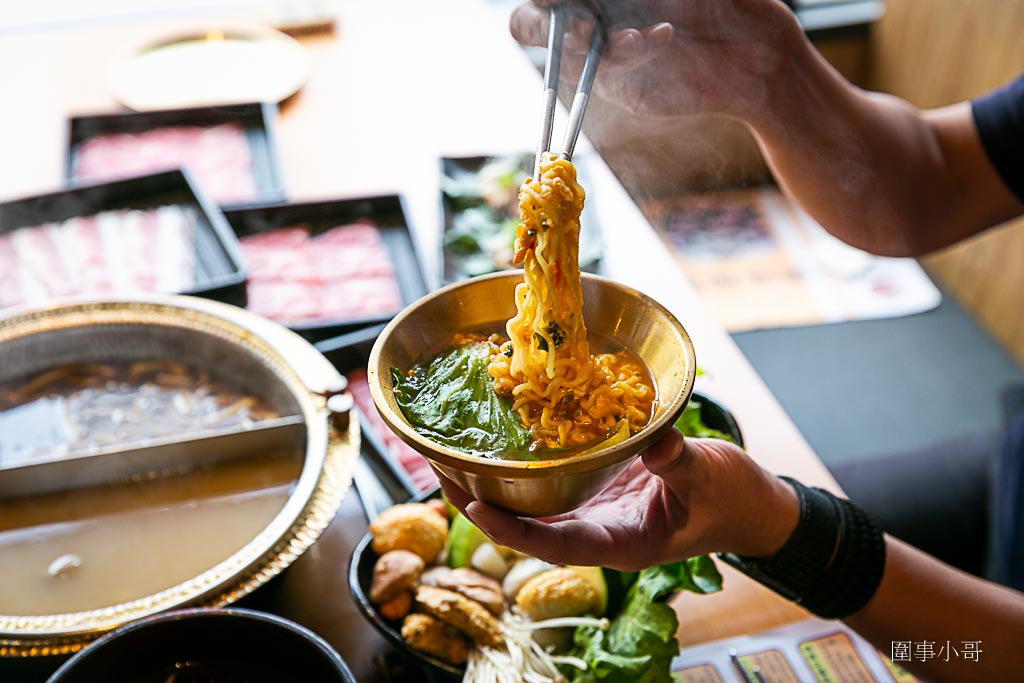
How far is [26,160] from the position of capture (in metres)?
3.22

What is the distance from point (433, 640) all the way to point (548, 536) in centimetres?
39

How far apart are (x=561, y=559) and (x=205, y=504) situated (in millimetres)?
958

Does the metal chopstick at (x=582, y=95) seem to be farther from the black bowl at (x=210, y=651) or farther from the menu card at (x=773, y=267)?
the menu card at (x=773, y=267)

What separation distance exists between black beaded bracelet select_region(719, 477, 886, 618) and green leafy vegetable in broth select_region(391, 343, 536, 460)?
0.60m

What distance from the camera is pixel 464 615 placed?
1.58 metres

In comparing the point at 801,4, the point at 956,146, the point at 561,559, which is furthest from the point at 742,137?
the point at 561,559

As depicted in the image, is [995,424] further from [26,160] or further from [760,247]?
[26,160]

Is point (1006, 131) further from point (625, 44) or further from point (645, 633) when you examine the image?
point (645, 633)

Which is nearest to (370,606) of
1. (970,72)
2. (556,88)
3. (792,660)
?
(792,660)

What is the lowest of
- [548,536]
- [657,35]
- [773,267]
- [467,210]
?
[773,267]

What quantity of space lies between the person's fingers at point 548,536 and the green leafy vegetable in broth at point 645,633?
0.75ft

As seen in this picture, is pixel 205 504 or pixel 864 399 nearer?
pixel 205 504

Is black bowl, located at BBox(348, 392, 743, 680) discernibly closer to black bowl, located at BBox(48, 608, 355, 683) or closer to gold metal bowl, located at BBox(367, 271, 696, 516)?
black bowl, located at BBox(48, 608, 355, 683)

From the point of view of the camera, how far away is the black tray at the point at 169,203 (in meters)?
2.57
